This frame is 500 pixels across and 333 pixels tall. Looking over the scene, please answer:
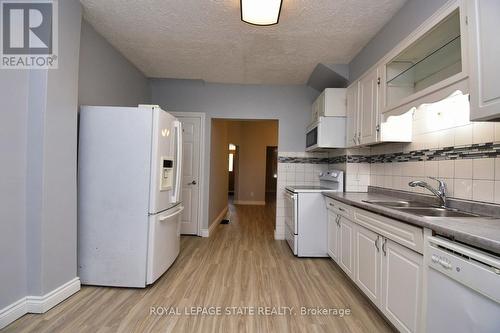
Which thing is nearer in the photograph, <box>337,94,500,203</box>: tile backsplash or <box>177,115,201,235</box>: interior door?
<box>337,94,500,203</box>: tile backsplash

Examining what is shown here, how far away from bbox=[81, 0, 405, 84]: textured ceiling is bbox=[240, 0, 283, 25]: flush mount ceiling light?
199 mm

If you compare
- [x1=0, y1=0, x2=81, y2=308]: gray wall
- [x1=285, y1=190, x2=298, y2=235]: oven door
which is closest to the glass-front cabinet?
[x1=285, y1=190, x2=298, y2=235]: oven door

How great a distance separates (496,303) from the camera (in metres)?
0.98

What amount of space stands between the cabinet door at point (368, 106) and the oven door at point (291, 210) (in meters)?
1.12

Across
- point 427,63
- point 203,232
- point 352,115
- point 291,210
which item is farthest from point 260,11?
point 203,232

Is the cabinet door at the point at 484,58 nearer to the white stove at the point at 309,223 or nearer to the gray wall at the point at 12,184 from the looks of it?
A: the white stove at the point at 309,223

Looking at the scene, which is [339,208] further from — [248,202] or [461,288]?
[248,202]

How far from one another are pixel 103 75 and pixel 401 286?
3.41m

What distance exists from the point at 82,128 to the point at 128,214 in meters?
0.92

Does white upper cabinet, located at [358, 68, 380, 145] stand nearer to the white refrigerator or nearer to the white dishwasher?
the white dishwasher

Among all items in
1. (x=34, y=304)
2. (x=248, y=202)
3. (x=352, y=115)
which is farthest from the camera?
(x=248, y=202)

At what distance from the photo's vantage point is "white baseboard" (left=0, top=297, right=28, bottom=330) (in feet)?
5.79

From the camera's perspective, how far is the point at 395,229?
1.67 metres

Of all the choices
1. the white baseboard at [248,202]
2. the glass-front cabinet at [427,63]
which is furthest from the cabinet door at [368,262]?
the white baseboard at [248,202]
